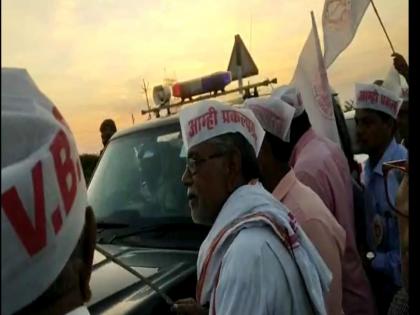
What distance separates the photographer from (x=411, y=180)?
161 cm

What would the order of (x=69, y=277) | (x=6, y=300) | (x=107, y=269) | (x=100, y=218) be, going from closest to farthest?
1. (x=6, y=300)
2. (x=69, y=277)
3. (x=107, y=269)
4. (x=100, y=218)

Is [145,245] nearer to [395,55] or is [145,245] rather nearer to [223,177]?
[223,177]

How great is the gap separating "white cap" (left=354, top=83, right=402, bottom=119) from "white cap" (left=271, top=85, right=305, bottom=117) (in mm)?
676

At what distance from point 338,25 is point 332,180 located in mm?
922

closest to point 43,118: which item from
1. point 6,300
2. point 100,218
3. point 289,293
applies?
point 6,300

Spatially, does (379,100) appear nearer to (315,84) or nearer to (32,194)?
(315,84)

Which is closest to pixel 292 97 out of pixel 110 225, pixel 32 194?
pixel 110 225

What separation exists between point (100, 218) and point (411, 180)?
2574mm

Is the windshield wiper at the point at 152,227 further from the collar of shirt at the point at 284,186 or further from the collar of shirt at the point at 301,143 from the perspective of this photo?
the collar of shirt at the point at 284,186

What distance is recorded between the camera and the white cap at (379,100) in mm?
4168

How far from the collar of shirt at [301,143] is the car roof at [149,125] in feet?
3.24

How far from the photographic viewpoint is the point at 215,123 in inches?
93.6

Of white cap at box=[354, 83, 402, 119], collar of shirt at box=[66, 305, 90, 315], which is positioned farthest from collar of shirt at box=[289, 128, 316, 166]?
collar of shirt at box=[66, 305, 90, 315]

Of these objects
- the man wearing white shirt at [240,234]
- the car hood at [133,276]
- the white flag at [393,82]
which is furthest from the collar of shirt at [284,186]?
A: the white flag at [393,82]
